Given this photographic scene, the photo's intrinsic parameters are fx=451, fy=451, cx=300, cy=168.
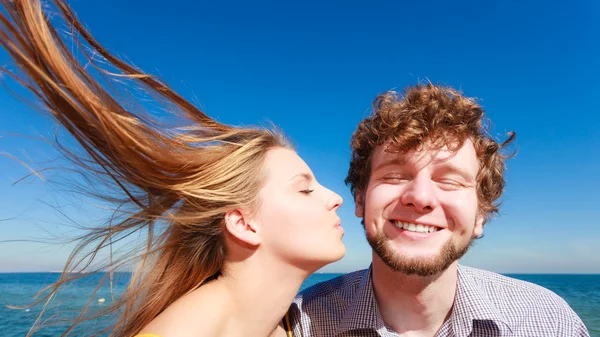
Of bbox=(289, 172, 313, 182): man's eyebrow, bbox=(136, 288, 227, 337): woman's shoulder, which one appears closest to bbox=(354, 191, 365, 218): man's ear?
bbox=(289, 172, 313, 182): man's eyebrow

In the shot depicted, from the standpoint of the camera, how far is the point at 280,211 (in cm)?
315

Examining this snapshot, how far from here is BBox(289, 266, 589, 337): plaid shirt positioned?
3.19m

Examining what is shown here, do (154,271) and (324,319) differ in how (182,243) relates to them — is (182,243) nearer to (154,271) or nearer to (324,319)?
(154,271)

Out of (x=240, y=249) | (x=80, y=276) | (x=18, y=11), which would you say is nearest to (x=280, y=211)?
(x=240, y=249)

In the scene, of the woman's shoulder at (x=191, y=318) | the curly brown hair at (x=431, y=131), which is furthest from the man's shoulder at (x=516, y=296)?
the woman's shoulder at (x=191, y=318)

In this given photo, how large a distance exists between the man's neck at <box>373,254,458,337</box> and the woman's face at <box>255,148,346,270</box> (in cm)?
56

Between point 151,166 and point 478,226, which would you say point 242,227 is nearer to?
point 151,166

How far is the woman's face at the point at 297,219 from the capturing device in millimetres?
3131

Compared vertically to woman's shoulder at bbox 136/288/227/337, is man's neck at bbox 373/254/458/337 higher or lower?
higher

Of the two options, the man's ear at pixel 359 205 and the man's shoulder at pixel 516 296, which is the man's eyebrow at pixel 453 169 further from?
the man's ear at pixel 359 205

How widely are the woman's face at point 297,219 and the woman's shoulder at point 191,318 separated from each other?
1.72 ft

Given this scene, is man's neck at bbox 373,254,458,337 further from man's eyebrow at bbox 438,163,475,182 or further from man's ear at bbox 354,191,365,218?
man's ear at bbox 354,191,365,218

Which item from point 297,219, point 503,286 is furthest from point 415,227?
point 297,219

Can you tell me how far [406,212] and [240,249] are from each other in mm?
1302
